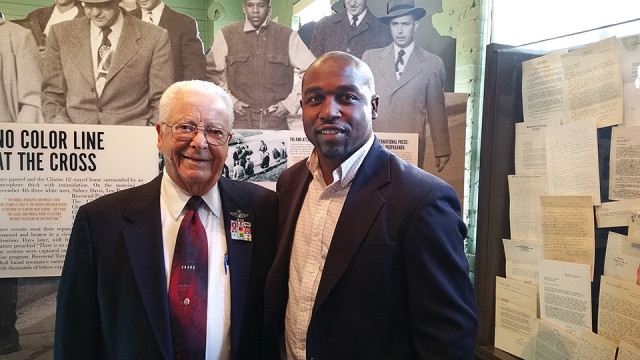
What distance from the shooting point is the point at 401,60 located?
8.50 feet

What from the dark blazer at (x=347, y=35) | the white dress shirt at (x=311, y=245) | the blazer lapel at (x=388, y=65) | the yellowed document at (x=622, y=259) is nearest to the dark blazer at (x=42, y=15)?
the dark blazer at (x=347, y=35)

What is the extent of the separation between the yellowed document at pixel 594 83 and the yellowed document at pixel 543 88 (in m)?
0.04

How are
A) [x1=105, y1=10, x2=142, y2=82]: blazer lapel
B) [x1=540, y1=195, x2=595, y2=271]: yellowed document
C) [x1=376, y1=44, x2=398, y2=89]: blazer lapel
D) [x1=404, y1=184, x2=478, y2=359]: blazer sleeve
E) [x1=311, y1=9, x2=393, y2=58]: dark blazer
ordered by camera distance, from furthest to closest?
[x1=376, y1=44, x2=398, y2=89]: blazer lapel → [x1=311, y1=9, x2=393, y2=58]: dark blazer → [x1=105, y1=10, x2=142, y2=82]: blazer lapel → [x1=540, y1=195, x2=595, y2=271]: yellowed document → [x1=404, y1=184, x2=478, y2=359]: blazer sleeve

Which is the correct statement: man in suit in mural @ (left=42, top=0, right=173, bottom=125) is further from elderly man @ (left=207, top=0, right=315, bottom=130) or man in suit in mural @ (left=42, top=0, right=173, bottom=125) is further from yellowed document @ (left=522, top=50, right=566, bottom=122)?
yellowed document @ (left=522, top=50, right=566, bottom=122)

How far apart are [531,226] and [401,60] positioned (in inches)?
46.9

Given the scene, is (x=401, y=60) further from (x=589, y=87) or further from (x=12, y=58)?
(x=12, y=58)

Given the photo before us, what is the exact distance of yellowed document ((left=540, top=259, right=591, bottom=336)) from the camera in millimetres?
1898

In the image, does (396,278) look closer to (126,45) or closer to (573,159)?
(573,159)

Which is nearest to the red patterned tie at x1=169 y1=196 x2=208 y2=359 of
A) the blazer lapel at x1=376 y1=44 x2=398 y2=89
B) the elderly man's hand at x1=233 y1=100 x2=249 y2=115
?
the elderly man's hand at x1=233 y1=100 x2=249 y2=115

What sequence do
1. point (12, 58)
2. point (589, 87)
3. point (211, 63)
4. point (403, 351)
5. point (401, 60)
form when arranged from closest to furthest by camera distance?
1. point (403, 351)
2. point (589, 87)
3. point (12, 58)
4. point (211, 63)
5. point (401, 60)

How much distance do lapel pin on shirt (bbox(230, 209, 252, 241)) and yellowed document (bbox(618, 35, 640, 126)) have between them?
5.19ft

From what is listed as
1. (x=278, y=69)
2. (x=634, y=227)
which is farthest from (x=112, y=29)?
(x=634, y=227)

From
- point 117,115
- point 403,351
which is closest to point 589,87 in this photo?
point 403,351

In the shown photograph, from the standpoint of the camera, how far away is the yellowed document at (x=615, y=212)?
5.67 ft
